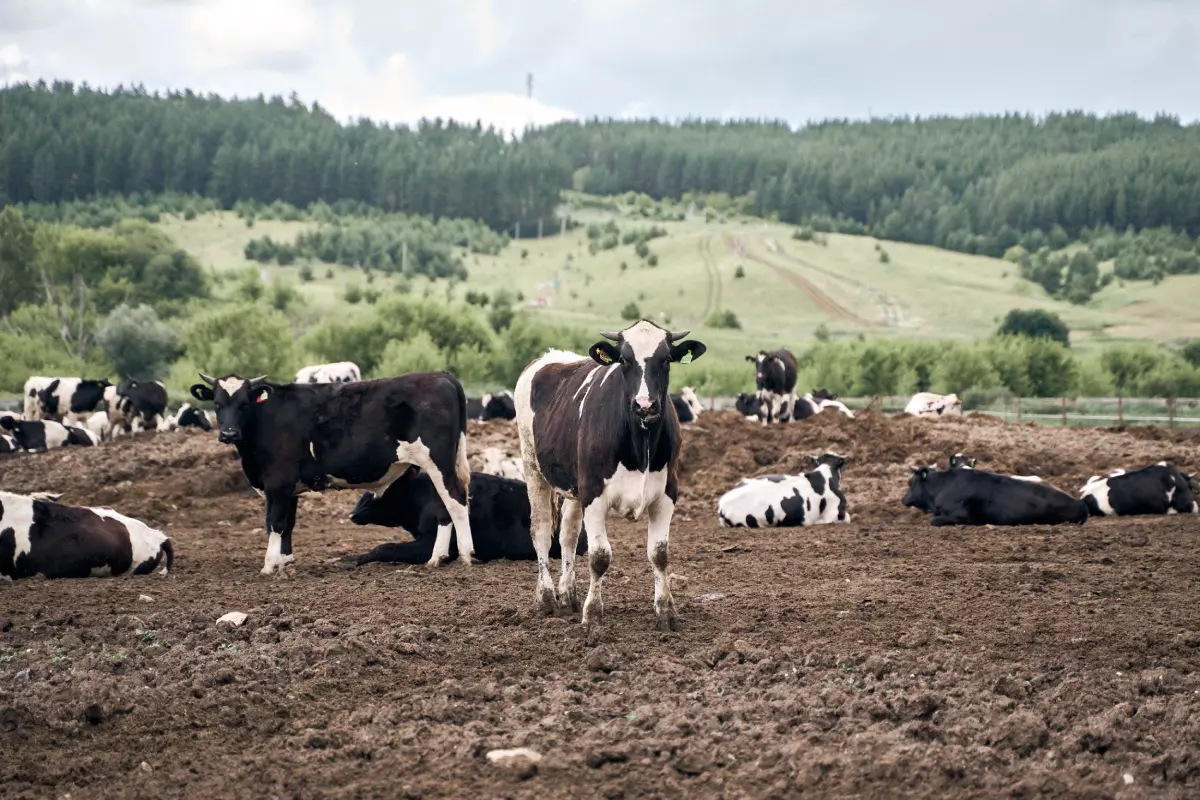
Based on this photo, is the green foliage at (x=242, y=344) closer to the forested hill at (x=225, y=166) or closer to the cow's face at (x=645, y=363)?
the cow's face at (x=645, y=363)

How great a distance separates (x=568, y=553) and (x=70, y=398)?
30.8 meters

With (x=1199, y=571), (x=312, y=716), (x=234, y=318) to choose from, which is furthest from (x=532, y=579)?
(x=234, y=318)

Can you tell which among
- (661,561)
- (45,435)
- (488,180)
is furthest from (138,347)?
(488,180)

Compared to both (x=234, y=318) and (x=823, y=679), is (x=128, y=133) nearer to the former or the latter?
(x=234, y=318)

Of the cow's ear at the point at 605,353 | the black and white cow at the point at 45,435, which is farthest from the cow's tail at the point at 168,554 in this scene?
the black and white cow at the point at 45,435

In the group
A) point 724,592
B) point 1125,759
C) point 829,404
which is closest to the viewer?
point 1125,759

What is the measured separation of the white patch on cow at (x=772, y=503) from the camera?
56.1 feet

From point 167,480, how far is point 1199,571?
17129mm

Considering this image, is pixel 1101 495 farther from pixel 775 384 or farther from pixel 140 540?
pixel 775 384

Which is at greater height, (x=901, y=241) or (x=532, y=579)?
(x=901, y=241)

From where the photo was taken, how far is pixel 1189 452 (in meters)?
22.8

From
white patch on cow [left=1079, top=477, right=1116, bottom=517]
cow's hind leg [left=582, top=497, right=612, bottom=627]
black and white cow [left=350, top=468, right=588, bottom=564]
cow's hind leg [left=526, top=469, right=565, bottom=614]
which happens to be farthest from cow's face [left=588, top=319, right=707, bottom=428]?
white patch on cow [left=1079, top=477, right=1116, bottom=517]

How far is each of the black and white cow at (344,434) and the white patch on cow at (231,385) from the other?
1 centimetres

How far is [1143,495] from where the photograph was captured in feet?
55.4
